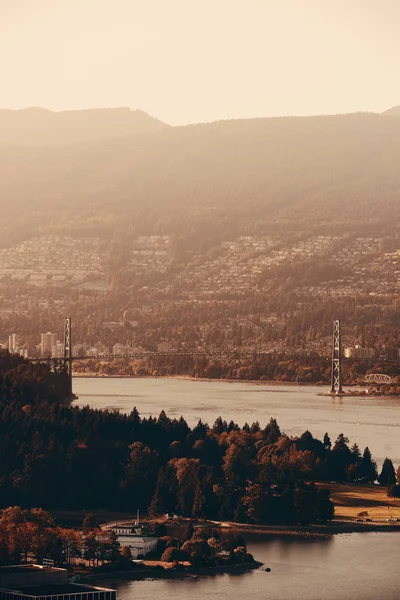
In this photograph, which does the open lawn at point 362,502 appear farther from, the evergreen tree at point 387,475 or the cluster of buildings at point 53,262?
the cluster of buildings at point 53,262

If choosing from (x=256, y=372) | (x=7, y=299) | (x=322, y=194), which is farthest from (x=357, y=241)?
(x=256, y=372)

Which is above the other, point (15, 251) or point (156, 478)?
point (15, 251)

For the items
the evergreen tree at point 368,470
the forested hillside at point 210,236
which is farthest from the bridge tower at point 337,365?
the evergreen tree at point 368,470

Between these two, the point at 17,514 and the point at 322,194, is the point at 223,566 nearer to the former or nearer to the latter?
the point at 17,514

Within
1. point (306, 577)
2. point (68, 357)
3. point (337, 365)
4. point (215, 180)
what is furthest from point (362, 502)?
point (215, 180)

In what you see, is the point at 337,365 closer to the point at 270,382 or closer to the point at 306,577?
the point at 270,382

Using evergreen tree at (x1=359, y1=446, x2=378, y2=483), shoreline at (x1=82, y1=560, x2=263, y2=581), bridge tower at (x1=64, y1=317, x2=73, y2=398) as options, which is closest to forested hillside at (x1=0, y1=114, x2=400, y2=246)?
bridge tower at (x1=64, y1=317, x2=73, y2=398)

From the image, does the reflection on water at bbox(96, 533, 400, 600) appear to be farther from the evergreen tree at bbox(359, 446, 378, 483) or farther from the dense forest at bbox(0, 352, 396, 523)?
the evergreen tree at bbox(359, 446, 378, 483)
